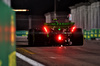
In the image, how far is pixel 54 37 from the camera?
18.6 metres

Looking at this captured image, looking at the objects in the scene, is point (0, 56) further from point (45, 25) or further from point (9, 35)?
point (45, 25)

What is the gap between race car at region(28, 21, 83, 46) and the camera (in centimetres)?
1853

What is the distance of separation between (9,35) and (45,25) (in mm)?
16791

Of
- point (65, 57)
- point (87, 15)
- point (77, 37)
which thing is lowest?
point (65, 57)

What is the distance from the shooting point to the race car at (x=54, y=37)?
60.8 ft

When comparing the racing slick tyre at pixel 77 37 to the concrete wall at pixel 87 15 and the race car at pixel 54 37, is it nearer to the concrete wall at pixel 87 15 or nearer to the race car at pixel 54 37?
the race car at pixel 54 37

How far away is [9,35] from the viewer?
250cm

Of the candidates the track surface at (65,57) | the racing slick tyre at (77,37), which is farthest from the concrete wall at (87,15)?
the track surface at (65,57)

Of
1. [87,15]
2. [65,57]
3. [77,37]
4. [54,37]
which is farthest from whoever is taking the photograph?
[87,15]

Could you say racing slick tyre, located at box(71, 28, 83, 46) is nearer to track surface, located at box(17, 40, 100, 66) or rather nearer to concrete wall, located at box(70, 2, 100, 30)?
track surface, located at box(17, 40, 100, 66)

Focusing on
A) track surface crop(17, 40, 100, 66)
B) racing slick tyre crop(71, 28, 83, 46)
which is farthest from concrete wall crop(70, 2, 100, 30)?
track surface crop(17, 40, 100, 66)

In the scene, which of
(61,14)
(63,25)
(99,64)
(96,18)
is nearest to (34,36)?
(63,25)

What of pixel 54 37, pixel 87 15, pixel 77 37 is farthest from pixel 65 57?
pixel 87 15

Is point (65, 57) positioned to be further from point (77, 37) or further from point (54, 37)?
point (77, 37)
